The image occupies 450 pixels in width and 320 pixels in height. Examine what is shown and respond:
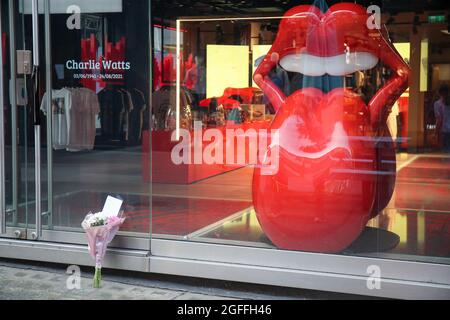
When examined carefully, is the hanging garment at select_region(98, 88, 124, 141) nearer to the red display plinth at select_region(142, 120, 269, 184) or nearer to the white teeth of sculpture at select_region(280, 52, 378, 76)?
the red display plinth at select_region(142, 120, 269, 184)

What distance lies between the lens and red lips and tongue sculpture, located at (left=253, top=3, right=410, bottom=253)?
5.07m

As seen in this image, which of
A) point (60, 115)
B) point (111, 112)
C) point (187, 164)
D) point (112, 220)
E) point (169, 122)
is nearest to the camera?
point (112, 220)

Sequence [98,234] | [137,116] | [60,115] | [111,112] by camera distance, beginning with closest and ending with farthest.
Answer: [98,234], [137,116], [60,115], [111,112]

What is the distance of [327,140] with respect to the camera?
16.8 feet

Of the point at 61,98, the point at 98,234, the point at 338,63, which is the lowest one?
the point at 98,234

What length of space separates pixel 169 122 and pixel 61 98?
1973mm

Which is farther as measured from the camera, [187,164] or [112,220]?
[187,164]

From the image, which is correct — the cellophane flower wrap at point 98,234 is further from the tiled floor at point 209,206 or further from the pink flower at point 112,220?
the tiled floor at point 209,206

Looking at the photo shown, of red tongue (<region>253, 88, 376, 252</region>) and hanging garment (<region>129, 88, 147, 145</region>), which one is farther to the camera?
hanging garment (<region>129, 88, 147, 145</region>)

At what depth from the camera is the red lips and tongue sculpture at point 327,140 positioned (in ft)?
16.6

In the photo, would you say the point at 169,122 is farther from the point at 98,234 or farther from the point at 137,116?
the point at 98,234

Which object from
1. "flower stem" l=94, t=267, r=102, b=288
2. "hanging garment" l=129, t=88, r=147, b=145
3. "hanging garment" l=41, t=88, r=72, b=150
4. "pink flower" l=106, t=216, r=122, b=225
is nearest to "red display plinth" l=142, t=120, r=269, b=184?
"hanging garment" l=129, t=88, r=147, b=145

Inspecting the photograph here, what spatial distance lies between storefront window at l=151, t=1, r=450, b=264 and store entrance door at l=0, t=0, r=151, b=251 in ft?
1.03

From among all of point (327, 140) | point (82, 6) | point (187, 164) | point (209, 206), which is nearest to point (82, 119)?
point (82, 6)
